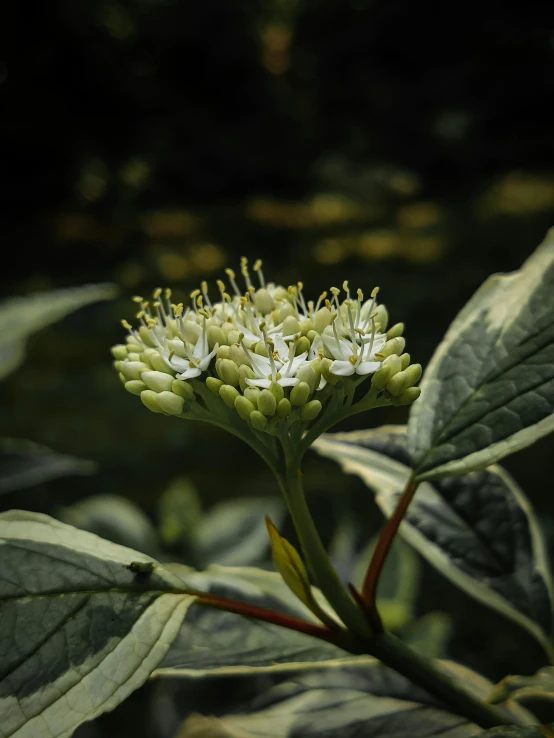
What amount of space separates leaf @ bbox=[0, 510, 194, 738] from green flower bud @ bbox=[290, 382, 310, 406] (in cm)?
10

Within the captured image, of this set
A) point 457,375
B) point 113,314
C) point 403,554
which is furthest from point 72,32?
point 457,375

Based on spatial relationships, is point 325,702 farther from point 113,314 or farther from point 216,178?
point 216,178

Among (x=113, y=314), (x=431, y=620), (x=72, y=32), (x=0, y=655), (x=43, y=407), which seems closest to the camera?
(x=0, y=655)

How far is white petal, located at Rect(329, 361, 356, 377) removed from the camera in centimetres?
33

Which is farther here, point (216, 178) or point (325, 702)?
point (216, 178)

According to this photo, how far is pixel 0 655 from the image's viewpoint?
0.97 ft

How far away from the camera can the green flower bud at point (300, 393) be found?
1.08ft

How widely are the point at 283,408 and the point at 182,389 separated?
0.06 metres

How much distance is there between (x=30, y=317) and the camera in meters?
0.61

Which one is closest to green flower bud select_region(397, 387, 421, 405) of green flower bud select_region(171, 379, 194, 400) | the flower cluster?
the flower cluster

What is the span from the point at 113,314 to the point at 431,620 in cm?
132

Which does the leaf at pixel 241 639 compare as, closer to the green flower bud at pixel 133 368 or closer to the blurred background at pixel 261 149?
the green flower bud at pixel 133 368

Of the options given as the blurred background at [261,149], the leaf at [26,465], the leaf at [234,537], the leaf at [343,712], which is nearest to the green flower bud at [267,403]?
the leaf at [343,712]

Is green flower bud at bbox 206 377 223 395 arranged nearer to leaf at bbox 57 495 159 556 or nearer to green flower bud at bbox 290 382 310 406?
green flower bud at bbox 290 382 310 406
